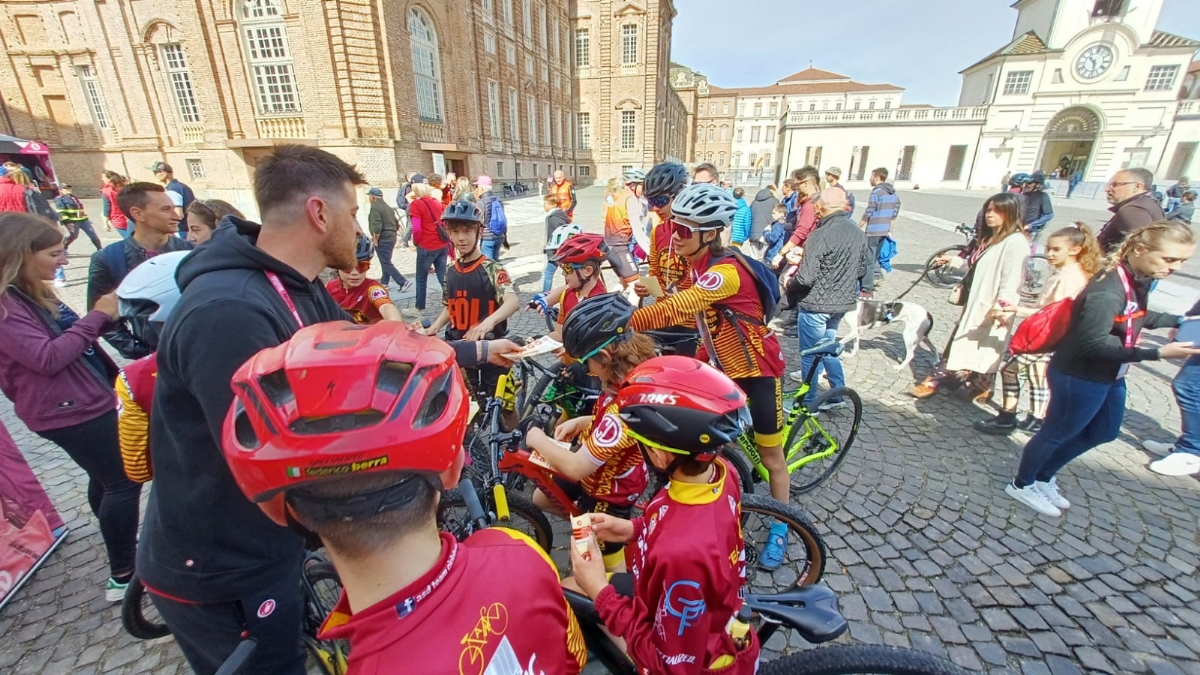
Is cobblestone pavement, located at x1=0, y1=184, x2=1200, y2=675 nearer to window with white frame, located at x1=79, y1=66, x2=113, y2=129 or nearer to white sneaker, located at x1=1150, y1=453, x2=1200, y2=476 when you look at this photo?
white sneaker, located at x1=1150, y1=453, x2=1200, y2=476

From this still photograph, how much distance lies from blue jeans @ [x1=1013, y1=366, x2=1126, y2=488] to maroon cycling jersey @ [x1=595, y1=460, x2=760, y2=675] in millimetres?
3165

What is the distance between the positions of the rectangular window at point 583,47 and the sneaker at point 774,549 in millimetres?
47447

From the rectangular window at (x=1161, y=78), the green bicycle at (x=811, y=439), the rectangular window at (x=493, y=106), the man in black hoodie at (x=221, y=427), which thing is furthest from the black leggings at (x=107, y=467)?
the rectangular window at (x=1161, y=78)

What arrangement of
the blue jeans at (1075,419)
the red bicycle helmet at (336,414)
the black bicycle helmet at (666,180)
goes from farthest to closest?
the black bicycle helmet at (666,180) → the blue jeans at (1075,419) → the red bicycle helmet at (336,414)

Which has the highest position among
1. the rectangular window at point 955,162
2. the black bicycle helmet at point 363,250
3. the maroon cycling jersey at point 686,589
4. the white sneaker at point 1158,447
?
the rectangular window at point 955,162

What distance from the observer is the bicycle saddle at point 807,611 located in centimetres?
167

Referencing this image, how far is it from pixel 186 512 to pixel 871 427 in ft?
17.2

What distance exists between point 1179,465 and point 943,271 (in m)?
6.83

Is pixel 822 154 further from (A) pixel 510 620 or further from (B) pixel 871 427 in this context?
(A) pixel 510 620

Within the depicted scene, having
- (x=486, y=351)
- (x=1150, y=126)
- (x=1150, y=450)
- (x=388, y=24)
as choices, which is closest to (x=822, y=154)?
(x=1150, y=126)

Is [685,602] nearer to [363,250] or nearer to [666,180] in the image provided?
[363,250]

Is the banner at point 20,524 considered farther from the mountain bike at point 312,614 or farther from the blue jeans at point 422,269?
the blue jeans at point 422,269

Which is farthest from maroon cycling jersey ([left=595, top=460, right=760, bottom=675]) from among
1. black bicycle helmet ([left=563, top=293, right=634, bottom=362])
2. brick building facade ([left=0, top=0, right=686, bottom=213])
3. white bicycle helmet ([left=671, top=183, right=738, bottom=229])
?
brick building facade ([left=0, top=0, right=686, bottom=213])

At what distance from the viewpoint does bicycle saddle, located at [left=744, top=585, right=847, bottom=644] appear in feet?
5.47
